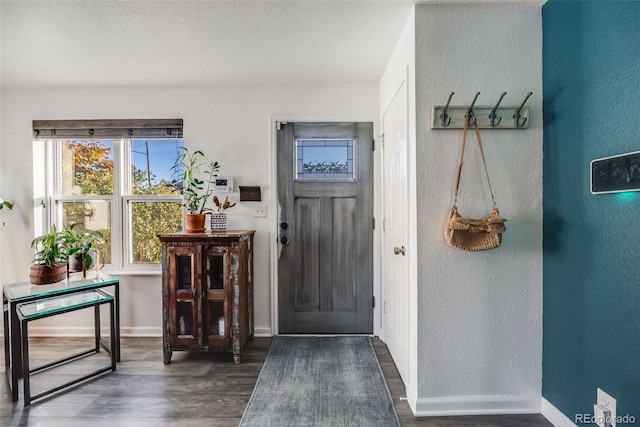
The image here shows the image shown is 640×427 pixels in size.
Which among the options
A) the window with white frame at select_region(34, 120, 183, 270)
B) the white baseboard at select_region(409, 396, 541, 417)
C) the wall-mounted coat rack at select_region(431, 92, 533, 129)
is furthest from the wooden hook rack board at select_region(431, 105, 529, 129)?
the window with white frame at select_region(34, 120, 183, 270)

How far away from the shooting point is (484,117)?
1829 mm

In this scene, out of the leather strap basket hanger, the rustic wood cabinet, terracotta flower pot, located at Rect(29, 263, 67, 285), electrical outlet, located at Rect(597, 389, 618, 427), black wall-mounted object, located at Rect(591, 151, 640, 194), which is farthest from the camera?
the rustic wood cabinet

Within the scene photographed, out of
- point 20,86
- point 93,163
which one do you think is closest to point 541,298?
point 93,163

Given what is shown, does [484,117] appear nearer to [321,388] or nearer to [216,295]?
[321,388]

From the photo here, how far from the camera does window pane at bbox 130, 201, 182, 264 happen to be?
313cm

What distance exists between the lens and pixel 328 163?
3010 mm

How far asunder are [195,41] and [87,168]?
1.74 meters

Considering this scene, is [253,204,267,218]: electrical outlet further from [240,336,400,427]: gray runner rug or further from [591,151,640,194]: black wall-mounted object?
[591,151,640,194]: black wall-mounted object

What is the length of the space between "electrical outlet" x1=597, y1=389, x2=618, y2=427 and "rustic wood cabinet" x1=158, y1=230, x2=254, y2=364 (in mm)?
2054

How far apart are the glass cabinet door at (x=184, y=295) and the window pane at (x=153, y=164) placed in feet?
2.82

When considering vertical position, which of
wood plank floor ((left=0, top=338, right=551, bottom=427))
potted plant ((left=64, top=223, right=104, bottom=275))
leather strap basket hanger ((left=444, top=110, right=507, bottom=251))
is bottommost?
wood plank floor ((left=0, top=338, right=551, bottom=427))

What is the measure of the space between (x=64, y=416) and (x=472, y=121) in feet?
8.96

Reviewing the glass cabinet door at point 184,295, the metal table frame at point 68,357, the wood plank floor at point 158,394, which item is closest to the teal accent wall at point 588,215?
the wood plank floor at point 158,394

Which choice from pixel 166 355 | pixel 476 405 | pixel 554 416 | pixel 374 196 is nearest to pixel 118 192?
pixel 166 355
